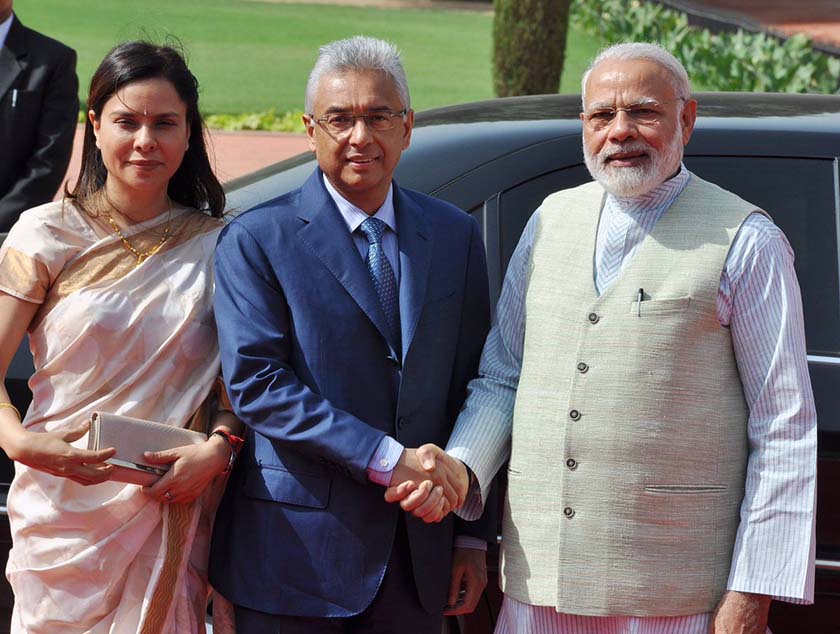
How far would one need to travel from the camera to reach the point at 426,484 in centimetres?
251

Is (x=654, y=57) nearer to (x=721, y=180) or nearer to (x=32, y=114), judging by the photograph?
(x=721, y=180)

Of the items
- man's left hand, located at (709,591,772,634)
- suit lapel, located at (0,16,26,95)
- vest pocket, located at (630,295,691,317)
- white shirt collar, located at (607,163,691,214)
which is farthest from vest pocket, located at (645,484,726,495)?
suit lapel, located at (0,16,26,95)

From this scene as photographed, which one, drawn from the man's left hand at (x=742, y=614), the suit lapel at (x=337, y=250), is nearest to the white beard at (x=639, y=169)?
the suit lapel at (x=337, y=250)

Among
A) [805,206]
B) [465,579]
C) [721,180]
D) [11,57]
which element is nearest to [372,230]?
[465,579]

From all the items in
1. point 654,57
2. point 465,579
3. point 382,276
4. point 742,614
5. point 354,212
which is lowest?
point 465,579

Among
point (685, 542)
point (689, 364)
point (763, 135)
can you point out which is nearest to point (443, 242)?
point (689, 364)

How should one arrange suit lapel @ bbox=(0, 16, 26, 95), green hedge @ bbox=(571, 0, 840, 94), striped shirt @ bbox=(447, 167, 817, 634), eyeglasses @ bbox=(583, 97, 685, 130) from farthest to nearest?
green hedge @ bbox=(571, 0, 840, 94), suit lapel @ bbox=(0, 16, 26, 95), eyeglasses @ bbox=(583, 97, 685, 130), striped shirt @ bbox=(447, 167, 817, 634)

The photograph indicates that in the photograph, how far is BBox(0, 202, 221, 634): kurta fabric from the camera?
2.65 metres

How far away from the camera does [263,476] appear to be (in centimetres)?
263

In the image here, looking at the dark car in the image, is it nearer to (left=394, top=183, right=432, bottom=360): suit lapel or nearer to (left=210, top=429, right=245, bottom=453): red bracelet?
(left=394, top=183, right=432, bottom=360): suit lapel

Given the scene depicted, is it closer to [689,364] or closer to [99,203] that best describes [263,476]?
[99,203]

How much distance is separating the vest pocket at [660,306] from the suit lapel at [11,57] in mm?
2748

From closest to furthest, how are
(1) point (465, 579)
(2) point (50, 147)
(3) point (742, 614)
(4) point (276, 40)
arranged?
(3) point (742, 614) → (1) point (465, 579) → (2) point (50, 147) → (4) point (276, 40)

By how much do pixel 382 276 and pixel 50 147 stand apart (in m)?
2.12
